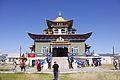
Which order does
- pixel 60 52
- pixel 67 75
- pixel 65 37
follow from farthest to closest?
pixel 60 52 → pixel 65 37 → pixel 67 75

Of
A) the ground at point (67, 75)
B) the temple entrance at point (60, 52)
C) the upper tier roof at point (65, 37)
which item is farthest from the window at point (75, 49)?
the ground at point (67, 75)

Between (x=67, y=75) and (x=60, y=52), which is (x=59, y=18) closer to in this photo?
(x=60, y=52)

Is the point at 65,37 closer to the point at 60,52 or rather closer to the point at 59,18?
the point at 60,52

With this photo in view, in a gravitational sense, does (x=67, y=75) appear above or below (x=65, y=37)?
below

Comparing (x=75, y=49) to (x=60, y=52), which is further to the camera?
(x=60, y=52)

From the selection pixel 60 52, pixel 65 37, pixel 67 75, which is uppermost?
pixel 65 37

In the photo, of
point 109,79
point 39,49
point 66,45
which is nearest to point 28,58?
point 39,49

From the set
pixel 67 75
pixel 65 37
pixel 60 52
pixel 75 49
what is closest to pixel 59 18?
pixel 65 37

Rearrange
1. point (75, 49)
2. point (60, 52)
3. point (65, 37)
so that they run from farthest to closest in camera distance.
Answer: point (60, 52)
point (65, 37)
point (75, 49)

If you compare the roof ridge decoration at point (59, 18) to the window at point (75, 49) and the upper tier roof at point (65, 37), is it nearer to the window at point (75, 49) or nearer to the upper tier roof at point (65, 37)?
the upper tier roof at point (65, 37)

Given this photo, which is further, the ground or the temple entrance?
the temple entrance

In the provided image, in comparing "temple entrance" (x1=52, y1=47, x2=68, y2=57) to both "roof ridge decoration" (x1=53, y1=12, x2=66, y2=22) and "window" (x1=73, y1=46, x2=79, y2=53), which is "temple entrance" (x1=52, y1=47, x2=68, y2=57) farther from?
"roof ridge decoration" (x1=53, y1=12, x2=66, y2=22)

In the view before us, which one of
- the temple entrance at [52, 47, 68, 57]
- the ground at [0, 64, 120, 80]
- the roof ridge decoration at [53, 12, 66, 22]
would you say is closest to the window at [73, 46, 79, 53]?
the temple entrance at [52, 47, 68, 57]

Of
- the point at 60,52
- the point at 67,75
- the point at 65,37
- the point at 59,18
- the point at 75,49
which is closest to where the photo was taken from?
the point at 67,75
